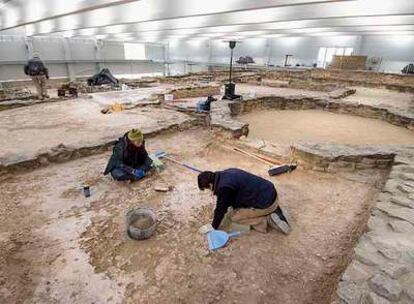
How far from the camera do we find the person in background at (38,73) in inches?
402

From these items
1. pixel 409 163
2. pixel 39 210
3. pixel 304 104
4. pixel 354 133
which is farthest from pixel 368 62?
pixel 39 210

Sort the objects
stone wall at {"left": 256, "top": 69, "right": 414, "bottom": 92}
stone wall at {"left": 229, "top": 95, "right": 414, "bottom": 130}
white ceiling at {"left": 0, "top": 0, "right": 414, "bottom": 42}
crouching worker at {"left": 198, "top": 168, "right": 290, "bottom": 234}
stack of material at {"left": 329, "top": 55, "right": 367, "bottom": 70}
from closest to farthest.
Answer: crouching worker at {"left": 198, "top": 168, "right": 290, "bottom": 234}, stone wall at {"left": 229, "top": 95, "right": 414, "bottom": 130}, white ceiling at {"left": 0, "top": 0, "right": 414, "bottom": 42}, stone wall at {"left": 256, "top": 69, "right": 414, "bottom": 92}, stack of material at {"left": 329, "top": 55, "right": 367, "bottom": 70}

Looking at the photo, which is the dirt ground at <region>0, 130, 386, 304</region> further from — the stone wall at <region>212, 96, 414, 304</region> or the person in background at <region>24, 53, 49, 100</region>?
the person in background at <region>24, 53, 49, 100</region>

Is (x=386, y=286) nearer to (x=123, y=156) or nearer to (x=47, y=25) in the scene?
(x=123, y=156)

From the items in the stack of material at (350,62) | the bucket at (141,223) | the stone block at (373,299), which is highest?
the stack of material at (350,62)

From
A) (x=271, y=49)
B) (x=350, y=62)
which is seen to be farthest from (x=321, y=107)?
(x=271, y=49)

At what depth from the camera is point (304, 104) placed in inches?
385

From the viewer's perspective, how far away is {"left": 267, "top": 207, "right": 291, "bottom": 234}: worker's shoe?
10.0 feet

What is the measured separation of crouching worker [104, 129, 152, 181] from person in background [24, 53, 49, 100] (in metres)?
8.11

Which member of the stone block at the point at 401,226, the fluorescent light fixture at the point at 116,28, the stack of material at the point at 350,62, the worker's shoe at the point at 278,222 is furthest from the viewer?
the stack of material at the point at 350,62

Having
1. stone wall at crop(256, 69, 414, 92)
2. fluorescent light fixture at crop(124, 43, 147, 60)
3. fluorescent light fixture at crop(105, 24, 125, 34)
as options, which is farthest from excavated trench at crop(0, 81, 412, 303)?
fluorescent light fixture at crop(124, 43, 147, 60)

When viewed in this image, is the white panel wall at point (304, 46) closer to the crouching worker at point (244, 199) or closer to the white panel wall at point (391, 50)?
the white panel wall at point (391, 50)

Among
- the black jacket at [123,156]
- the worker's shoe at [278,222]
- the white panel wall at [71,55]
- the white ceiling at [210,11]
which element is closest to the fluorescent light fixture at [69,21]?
the white ceiling at [210,11]

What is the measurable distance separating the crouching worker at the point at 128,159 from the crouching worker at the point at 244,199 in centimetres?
165
